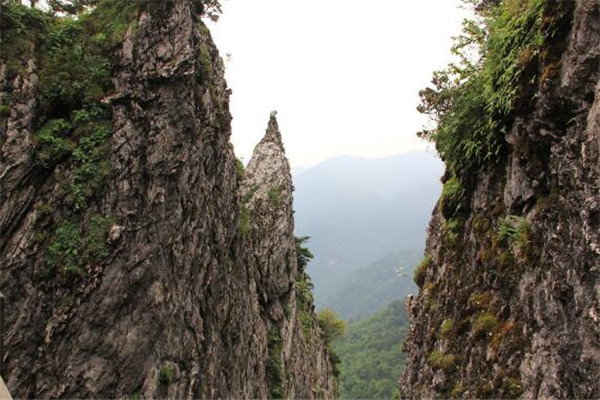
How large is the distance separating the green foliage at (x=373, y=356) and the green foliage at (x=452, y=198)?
6650cm

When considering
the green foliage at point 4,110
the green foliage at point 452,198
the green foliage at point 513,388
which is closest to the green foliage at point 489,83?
the green foliage at point 452,198

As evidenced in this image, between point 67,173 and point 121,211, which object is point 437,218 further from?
point 67,173

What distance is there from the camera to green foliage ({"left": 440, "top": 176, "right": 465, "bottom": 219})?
1406cm

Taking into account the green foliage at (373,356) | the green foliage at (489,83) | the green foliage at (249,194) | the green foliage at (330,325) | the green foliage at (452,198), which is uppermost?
the green foliage at (249,194)

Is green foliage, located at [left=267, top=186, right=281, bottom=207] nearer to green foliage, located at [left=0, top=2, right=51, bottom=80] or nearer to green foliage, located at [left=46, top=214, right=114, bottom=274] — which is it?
green foliage, located at [left=46, top=214, right=114, bottom=274]

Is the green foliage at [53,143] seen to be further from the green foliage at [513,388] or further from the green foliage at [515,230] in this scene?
the green foliage at [513,388]

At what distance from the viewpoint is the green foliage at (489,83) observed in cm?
1019

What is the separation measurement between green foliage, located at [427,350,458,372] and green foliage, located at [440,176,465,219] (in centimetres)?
425

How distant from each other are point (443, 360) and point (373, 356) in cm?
10528

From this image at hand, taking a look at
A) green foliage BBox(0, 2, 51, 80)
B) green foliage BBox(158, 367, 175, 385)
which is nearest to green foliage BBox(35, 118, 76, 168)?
green foliage BBox(0, 2, 51, 80)

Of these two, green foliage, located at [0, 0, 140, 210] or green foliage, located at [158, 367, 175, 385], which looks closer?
green foliage, located at [0, 0, 140, 210]

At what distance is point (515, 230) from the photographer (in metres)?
9.92

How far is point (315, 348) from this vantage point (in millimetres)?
44219

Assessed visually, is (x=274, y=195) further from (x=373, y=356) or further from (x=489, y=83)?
(x=373, y=356)
